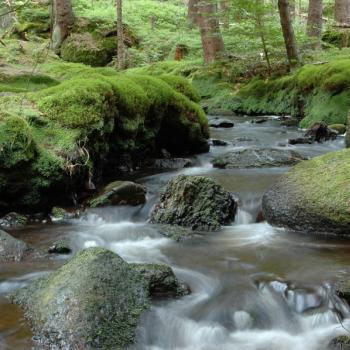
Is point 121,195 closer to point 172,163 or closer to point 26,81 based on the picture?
point 172,163

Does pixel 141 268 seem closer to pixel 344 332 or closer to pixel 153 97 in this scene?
Answer: pixel 344 332

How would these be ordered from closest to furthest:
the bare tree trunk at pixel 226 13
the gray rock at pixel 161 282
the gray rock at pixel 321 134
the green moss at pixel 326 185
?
the gray rock at pixel 161 282 → the green moss at pixel 326 185 → the gray rock at pixel 321 134 → the bare tree trunk at pixel 226 13

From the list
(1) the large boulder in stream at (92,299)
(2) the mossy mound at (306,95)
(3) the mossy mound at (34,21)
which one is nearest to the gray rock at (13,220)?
(1) the large boulder in stream at (92,299)

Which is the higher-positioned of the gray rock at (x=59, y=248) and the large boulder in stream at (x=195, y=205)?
the large boulder in stream at (x=195, y=205)

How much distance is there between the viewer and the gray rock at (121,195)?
640cm

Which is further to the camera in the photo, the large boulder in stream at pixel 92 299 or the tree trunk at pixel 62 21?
the tree trunk at pixel 62 21

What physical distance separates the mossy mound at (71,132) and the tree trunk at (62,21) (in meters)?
11.8

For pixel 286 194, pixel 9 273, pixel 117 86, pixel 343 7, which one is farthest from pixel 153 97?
pixel 343 7

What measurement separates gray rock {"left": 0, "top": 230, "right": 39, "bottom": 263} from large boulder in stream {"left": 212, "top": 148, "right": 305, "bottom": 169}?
Result: 4188 mm

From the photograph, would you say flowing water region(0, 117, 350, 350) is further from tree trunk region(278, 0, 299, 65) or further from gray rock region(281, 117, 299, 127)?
tree trunk region(278, 0, 299, 65)

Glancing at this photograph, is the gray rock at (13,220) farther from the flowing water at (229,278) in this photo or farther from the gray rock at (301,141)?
the gray rock at (301,141)

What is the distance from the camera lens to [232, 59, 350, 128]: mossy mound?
36.9ft

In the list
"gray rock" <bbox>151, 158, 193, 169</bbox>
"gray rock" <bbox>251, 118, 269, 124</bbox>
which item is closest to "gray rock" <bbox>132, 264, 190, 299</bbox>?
"gray rock" <bbox>151, 158, 193, 169</bbox>

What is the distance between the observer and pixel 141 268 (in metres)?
4.03
